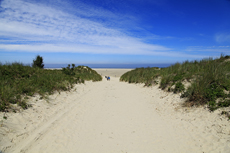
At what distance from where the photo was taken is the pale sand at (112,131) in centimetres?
367

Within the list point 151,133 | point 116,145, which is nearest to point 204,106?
point 151,133

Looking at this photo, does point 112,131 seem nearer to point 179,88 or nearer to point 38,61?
point 179,88

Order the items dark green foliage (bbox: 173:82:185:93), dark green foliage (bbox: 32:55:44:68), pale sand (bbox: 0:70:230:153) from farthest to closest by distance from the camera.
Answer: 1. dark green foliage (bbox: 32:55:44:68)
2. dark green foliage (bbox: 173:82:185:93)
3. pale sand (bbox: 0:70:230:153)

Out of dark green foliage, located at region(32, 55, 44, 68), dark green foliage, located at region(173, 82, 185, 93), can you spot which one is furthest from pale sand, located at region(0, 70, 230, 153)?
dark green foliage, located at region(32, 55, 44, 68)

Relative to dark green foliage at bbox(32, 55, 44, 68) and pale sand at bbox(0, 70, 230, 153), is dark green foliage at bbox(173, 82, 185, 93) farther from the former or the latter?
dark green foliage at bbox(32, 55, 44, 68)

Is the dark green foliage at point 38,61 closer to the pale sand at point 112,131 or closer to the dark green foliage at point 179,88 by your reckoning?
the pale sand at point 112,131

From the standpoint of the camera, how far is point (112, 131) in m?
4.68

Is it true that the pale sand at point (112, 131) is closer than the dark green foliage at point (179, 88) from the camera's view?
Yes

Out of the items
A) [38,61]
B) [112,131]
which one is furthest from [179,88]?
[38,61]

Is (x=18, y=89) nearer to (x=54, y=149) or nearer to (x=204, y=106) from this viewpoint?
(x=54, y=149)

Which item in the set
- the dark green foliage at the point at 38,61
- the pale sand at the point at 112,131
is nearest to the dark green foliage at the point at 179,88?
the pale sand at the point at 112,131

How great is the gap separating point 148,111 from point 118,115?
1.76 metres

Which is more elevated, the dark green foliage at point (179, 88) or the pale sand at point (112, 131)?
the dark green foliage at point (179, 88)

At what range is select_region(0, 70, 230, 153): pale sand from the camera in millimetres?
3672
